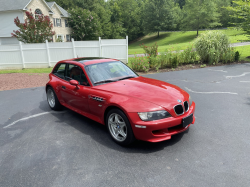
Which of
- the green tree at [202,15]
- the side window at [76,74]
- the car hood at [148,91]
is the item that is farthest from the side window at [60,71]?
the green tree at [202,15]

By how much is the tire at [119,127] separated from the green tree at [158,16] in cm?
5976

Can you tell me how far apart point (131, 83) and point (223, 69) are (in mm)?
9063

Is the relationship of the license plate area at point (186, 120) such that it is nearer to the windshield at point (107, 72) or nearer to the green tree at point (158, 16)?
the windshield at point (107, 72)

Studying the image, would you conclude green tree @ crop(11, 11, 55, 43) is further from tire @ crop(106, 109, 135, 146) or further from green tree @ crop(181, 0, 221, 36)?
green tree @ crop(181, 0, 221, 36)

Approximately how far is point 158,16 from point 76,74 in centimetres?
6129

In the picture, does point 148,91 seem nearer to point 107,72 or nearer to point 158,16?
point 107,72

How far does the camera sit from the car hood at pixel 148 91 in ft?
11.9

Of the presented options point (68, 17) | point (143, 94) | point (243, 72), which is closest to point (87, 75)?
point (143, 94)

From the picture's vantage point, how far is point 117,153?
3516 mm

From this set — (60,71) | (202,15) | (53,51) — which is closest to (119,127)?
(60,71)

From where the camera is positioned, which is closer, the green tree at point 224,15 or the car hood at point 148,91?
the car hood at point 148,91

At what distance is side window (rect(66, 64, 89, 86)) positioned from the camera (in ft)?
15.2

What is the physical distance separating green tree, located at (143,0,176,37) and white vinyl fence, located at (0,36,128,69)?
47.3 metres

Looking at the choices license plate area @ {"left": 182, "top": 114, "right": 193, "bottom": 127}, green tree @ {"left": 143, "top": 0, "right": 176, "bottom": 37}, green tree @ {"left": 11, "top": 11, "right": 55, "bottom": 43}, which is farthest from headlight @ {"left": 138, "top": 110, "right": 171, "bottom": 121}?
green tree @ {"left": 143, "top": 0, "right": 176, "bottom": 37}
